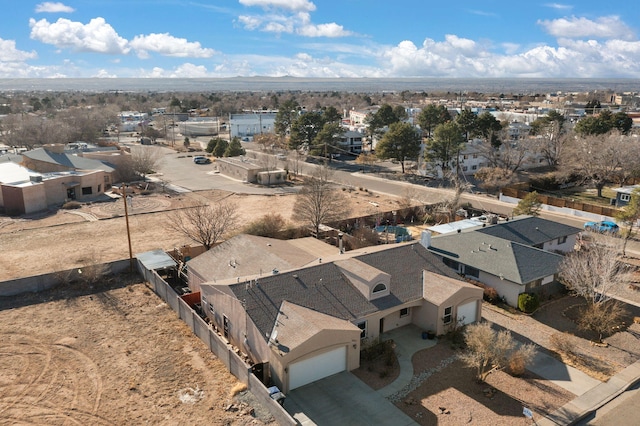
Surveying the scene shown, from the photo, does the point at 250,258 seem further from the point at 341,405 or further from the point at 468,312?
the point at 468,312

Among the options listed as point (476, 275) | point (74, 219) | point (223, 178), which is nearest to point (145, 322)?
point (476, 275)

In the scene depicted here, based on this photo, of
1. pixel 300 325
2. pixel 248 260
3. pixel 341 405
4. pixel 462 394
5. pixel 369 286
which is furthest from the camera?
pixel 248 260

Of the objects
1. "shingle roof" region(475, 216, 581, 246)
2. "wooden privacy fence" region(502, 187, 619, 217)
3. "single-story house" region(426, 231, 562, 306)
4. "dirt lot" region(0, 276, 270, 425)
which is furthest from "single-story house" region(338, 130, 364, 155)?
"dirt lot" region(0, 276, 270, 425)

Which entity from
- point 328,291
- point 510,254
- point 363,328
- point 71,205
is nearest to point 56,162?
point 71,205

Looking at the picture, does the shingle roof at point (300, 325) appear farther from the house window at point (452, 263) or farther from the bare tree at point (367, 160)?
the bare tree at point (367, 160)

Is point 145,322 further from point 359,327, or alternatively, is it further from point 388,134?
point 388,134

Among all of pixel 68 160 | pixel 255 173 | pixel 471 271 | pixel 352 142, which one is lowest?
pixel 471 271
